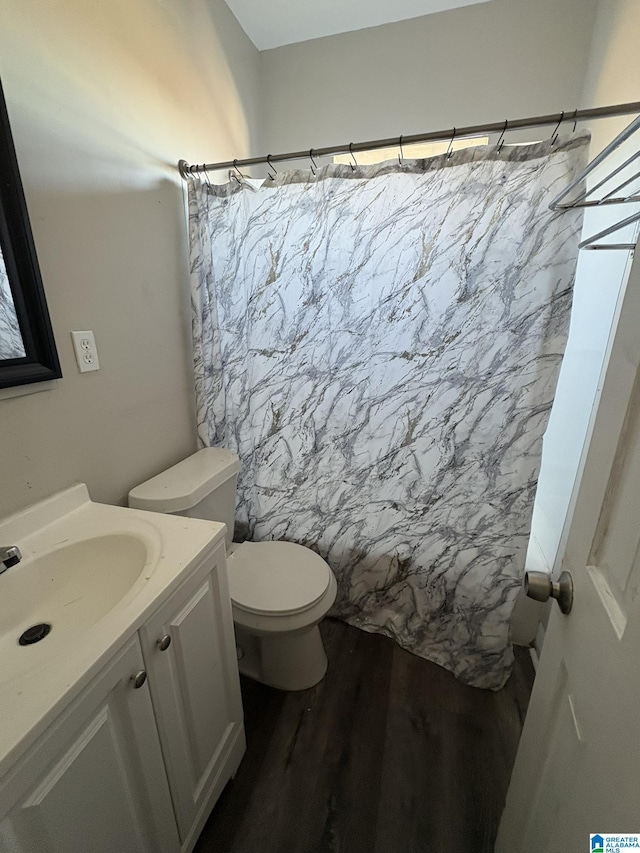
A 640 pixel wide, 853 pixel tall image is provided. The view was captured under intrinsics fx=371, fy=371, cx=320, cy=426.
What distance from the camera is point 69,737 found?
1.91 ft

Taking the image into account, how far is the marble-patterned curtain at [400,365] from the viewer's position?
3.88 feet

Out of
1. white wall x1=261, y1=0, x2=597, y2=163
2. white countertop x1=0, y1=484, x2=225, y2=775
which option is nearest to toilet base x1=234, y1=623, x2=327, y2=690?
white countertop x1=0, y1=484, x2=225, y2=775

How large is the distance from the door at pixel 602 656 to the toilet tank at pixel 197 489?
106 centimetres

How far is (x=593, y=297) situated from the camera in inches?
49.2

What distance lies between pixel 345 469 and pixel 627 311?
111 cm

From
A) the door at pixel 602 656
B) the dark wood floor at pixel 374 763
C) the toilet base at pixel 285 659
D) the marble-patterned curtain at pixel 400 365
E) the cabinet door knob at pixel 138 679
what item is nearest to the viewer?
the door at pixel 602 656

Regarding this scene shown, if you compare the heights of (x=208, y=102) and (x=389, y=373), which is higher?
(x=208, y=102)

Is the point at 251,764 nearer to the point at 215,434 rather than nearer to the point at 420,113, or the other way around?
the point at 215,434

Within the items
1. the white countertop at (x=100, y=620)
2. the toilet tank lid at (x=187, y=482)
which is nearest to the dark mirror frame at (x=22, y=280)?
the white countertop at (x=100, y=620)

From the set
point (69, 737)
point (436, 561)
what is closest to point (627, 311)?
point (69, 737)

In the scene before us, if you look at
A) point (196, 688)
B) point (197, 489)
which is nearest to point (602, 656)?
point (196, 688)

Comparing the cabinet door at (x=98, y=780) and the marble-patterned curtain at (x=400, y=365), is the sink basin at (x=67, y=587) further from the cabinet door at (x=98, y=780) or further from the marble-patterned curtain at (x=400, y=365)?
the marble-patterned curtain at (x=400, y=365)

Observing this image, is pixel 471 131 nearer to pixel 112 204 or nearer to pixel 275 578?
pixel 112 204

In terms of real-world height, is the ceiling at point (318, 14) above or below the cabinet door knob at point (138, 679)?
above
